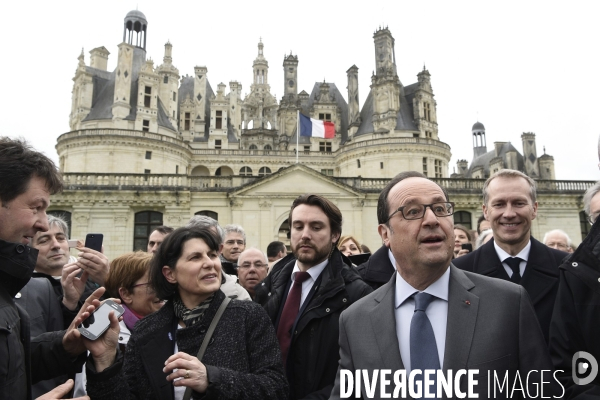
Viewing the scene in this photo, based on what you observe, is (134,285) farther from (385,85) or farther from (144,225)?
(385,85)

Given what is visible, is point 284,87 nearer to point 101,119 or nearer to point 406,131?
point 406,131

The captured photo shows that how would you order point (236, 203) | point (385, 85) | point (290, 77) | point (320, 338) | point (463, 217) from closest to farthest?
1. point (320, 338)
2. point (236, 203)
3. point (463, 217)
4. point (385, 85)
5. point (290, 77)

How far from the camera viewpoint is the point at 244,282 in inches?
240

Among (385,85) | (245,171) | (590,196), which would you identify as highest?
(385,85)

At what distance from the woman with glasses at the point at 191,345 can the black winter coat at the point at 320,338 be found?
51cm

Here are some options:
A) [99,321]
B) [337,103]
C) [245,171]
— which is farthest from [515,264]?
[337,103]

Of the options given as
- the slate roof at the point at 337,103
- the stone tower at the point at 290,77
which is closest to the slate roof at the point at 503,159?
the slate roof at the point at 337,103

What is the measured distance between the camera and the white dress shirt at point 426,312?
2339mm

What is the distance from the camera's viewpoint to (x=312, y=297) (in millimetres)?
3682

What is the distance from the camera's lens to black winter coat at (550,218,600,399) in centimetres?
241

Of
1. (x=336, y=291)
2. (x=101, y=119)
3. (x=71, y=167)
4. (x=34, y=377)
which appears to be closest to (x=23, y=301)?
(x=34, y=377)

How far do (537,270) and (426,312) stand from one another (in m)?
1.91

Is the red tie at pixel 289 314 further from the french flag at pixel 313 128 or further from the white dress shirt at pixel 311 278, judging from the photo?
the french flag at pixel 313 128

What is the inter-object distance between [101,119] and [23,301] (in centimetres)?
3723
